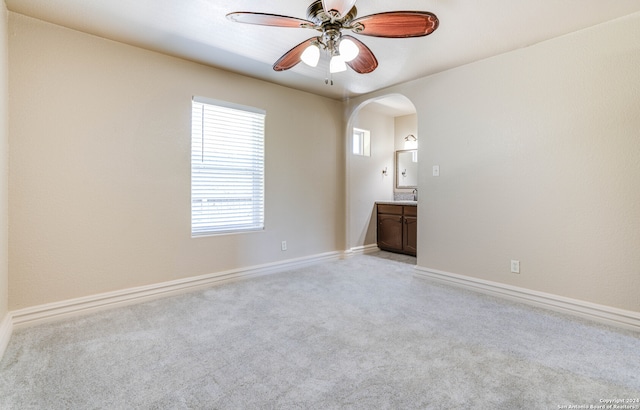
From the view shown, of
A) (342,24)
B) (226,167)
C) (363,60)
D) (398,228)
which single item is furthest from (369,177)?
(342,24)

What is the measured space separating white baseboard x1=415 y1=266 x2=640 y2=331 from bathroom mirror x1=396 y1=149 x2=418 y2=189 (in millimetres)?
2320

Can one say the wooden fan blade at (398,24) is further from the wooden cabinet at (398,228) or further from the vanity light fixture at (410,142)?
the vanity light fixture at (410,142)

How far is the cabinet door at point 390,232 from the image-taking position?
4.92m

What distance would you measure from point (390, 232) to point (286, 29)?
11.3 ft

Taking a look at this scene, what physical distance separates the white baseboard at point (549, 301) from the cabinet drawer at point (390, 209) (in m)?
1.51

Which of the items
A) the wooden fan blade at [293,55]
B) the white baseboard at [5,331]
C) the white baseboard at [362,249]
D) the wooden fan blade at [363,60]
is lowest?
the white baseboard at [5,331]

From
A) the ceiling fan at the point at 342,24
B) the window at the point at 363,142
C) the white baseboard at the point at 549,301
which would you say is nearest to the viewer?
the ceiling fan at the point at 342,24

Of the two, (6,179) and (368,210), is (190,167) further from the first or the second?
(368,210)

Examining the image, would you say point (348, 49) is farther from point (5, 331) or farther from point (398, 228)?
point (398, 228)

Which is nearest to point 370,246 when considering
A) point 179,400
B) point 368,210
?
point 368,210

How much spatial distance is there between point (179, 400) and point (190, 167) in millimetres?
2216

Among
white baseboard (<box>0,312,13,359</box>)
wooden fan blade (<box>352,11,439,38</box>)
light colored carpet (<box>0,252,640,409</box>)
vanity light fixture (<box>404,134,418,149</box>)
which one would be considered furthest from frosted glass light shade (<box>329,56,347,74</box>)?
vanity light fixture (<box>404,134,418,149</box>)

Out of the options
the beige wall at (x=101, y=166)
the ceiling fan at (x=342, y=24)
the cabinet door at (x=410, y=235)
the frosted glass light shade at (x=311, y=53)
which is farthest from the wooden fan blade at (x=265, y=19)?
the cabinet door at (x=410, y=235)

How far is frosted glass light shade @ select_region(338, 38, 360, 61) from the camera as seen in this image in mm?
1942
